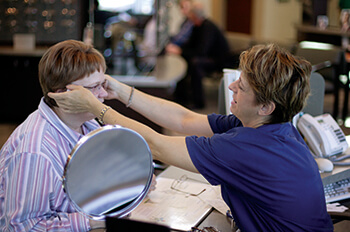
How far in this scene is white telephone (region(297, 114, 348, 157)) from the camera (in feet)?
7.20

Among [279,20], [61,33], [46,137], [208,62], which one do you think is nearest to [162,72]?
[61,33]

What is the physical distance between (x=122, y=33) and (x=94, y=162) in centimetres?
382

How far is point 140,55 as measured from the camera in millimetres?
4500

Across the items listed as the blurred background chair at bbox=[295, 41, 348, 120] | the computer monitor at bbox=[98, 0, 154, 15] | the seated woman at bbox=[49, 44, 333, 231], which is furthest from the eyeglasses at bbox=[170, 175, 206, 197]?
the blurred background chair at bbox=[295, 41, 348, 120]

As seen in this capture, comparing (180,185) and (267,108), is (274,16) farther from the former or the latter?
(267,108)

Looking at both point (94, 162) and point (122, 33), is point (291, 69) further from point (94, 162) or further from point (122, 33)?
point (122, 33)

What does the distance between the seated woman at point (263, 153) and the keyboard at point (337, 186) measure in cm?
42

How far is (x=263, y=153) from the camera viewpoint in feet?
4.47

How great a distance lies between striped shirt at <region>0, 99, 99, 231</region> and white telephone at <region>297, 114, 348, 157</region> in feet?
4.15

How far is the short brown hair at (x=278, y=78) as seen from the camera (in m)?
1.38

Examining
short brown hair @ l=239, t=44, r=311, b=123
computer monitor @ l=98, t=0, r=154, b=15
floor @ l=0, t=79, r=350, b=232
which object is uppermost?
computer monitor @ l=98, t=0, r=154, b=15

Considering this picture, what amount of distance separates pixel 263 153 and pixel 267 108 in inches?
6.3

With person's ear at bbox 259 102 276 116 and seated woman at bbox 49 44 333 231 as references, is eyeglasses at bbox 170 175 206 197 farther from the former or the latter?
person's ear at bbox 259 102 276 116

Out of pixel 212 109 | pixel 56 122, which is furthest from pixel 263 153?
pixel 212 109
